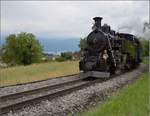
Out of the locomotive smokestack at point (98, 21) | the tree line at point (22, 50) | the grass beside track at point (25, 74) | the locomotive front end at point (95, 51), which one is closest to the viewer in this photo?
the grass beside track at point (25, 74)

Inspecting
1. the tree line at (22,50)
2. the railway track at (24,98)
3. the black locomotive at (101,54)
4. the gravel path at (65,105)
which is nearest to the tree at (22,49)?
the tree line at (22,50)

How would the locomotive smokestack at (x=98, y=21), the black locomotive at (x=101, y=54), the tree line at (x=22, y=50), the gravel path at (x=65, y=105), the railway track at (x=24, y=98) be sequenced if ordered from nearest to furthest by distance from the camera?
the gravel path at (x=65, y=105) < the railway track at (x=24, y=98) < the black locomotive at (x=101, y=54) < the locomotive smokestack at (x=98, y=21) < the tree line at (x=22, y=50)

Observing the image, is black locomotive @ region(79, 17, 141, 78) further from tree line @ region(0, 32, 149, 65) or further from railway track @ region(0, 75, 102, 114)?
tree line @ region(0, 32, 149, 65)

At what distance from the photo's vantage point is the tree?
3381 inches

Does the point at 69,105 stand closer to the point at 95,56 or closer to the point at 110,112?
the point at 110,112

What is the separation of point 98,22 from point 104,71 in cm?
394

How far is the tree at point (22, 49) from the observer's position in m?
85.9

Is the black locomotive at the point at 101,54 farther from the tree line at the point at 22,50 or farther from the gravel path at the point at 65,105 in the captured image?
the tree line at the point at 22,50

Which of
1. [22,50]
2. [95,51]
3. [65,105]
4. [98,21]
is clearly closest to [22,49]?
[22,50]

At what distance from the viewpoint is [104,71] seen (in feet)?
79.6

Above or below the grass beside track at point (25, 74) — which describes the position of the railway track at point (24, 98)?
above

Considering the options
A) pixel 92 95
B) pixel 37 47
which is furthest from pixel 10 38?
pixel 92 95

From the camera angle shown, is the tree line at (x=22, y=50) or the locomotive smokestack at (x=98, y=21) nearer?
the locomotive smokestack at (x=98, y=21)

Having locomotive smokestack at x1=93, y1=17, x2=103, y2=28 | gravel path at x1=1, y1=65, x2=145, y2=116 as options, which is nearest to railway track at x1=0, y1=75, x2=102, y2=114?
gravel path at x1=1, y1=65, x2=145, y2=116
